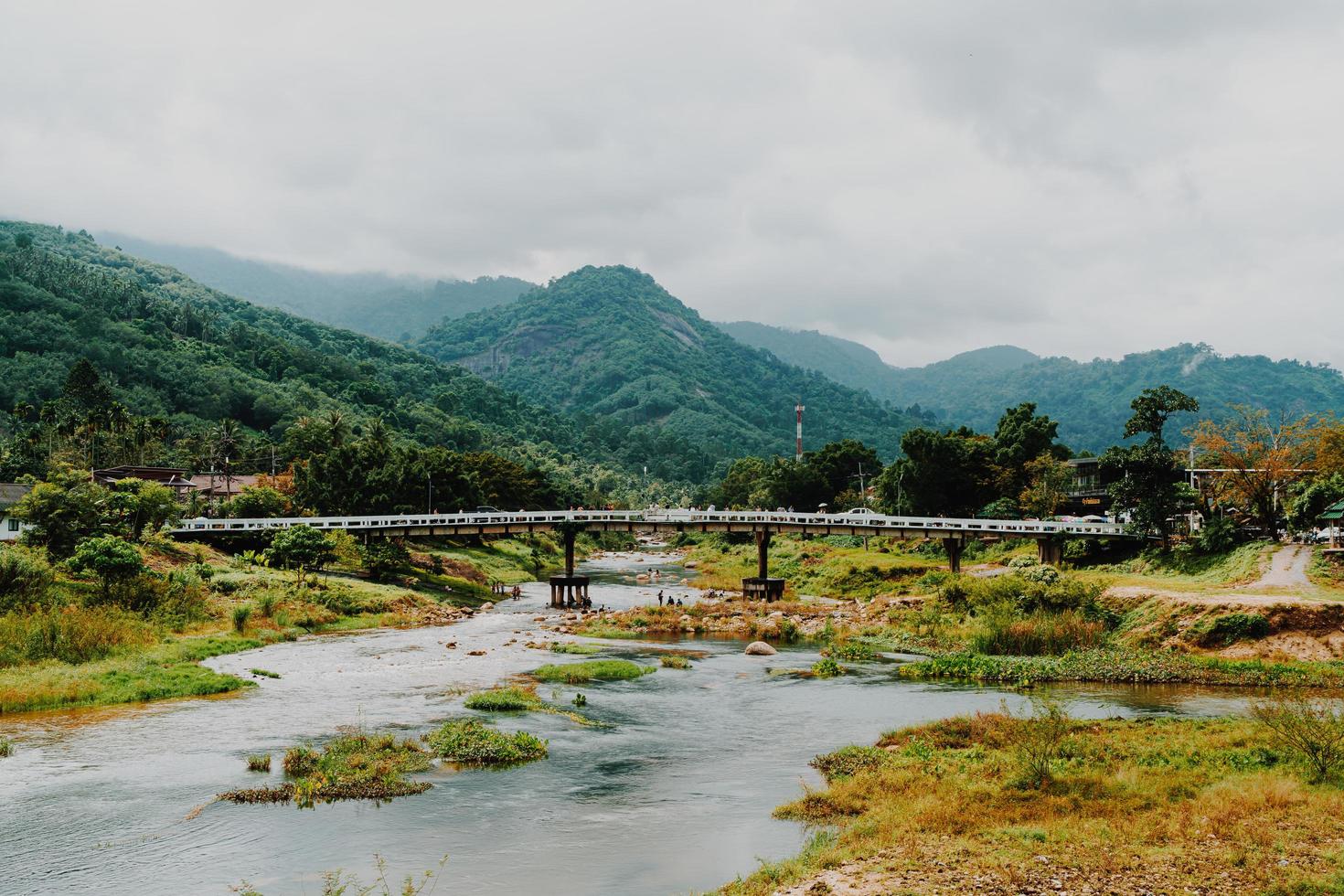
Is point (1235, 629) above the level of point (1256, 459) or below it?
below

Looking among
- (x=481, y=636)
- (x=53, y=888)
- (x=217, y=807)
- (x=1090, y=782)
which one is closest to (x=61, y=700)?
(x=217, y=807)

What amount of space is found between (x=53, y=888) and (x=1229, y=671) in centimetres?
4842

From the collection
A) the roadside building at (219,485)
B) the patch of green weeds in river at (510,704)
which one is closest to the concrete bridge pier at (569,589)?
the patch of green weeds in river at (510,704)

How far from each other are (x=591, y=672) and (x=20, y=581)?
3030cm

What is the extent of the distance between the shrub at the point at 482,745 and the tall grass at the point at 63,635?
22.1m

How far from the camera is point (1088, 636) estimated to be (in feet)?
183

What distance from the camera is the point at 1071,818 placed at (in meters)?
24.9

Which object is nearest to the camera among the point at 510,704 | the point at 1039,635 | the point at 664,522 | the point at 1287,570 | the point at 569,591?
the point at 510,704

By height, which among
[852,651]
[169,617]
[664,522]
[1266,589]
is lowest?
[852,651]

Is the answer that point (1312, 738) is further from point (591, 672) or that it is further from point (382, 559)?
point (382, 559)

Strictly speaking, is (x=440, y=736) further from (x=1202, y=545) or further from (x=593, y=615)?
(x=1202, y=545)

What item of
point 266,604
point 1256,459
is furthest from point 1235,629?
point 266,604

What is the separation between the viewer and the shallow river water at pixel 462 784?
2350 centimetres

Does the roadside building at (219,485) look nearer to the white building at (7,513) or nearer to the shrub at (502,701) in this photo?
the white building at (7,513)
